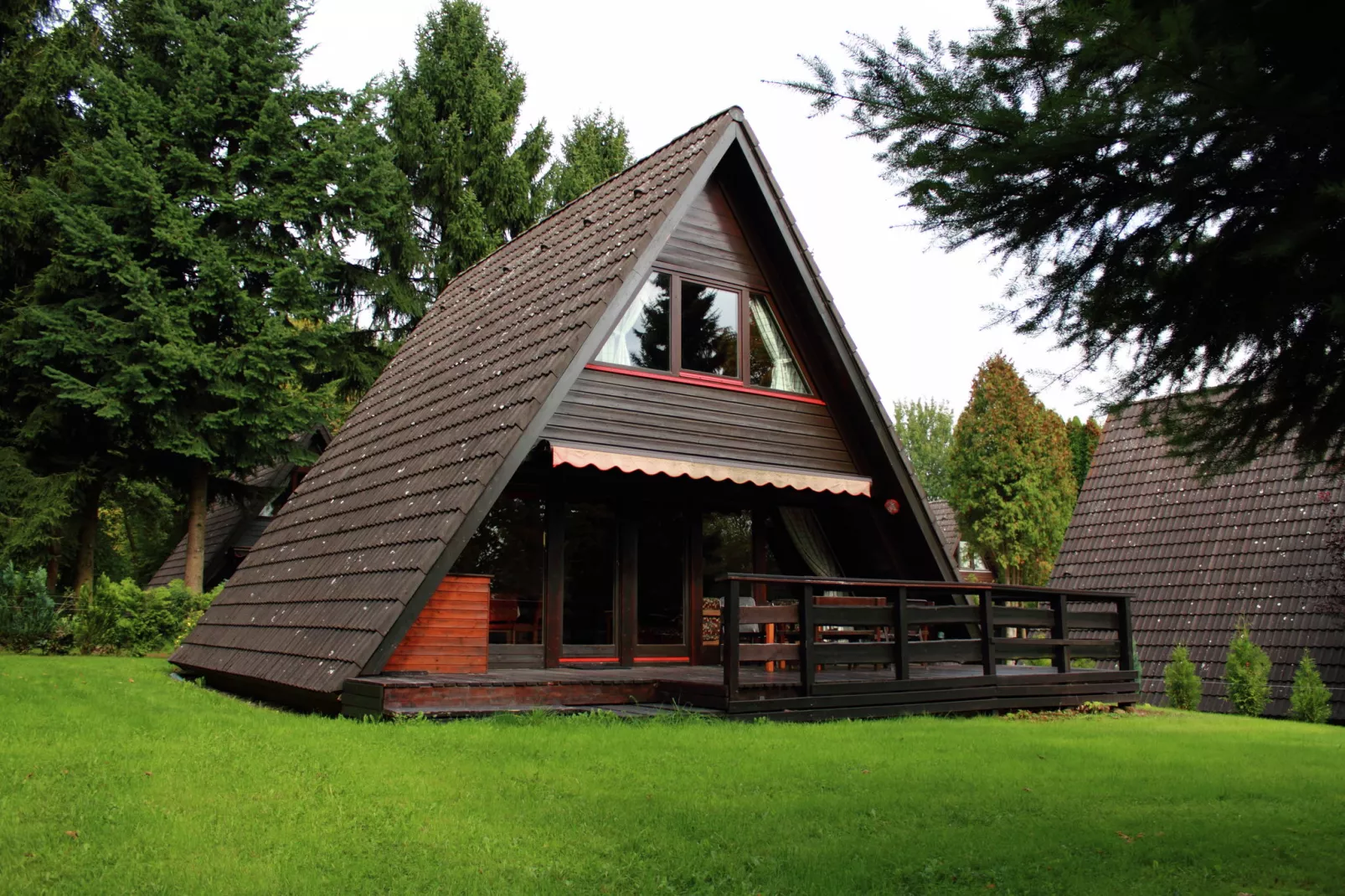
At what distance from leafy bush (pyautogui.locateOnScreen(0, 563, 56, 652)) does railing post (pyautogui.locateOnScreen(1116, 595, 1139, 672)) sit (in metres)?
15.1

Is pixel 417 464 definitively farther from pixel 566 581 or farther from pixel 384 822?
pixel 384 822

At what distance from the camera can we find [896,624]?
361 inches

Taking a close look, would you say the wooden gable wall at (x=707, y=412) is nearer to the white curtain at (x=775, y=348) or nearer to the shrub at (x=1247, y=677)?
the white curtain at (x=775, y=348)

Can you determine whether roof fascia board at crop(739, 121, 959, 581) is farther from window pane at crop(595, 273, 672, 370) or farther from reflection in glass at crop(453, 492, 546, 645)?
reflection in glass at crop(453, 492, 546, 645)

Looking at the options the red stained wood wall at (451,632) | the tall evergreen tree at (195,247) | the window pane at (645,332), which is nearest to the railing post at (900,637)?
the window pane at (645,332)

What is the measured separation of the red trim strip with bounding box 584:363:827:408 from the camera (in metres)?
10.5

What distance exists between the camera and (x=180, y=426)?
19516 millimetres

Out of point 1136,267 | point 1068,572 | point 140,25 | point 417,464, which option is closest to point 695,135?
point 417,464

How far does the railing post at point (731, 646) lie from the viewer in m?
8.05

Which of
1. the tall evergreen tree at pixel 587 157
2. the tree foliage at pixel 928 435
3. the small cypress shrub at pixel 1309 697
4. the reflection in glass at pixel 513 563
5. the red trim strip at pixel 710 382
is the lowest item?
the small cypress shrub at pixel 1309 697

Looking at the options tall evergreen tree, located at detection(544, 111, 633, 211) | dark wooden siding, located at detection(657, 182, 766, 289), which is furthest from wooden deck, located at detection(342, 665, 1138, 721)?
tall evergreen tree, located at detection(544, 111, 633, 211)

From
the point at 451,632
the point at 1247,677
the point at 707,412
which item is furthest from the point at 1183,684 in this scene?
the point at 451,632

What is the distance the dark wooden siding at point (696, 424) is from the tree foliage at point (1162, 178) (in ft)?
20.7

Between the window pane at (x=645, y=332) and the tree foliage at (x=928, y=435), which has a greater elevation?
the tree foliage at (x=928, y=435)
